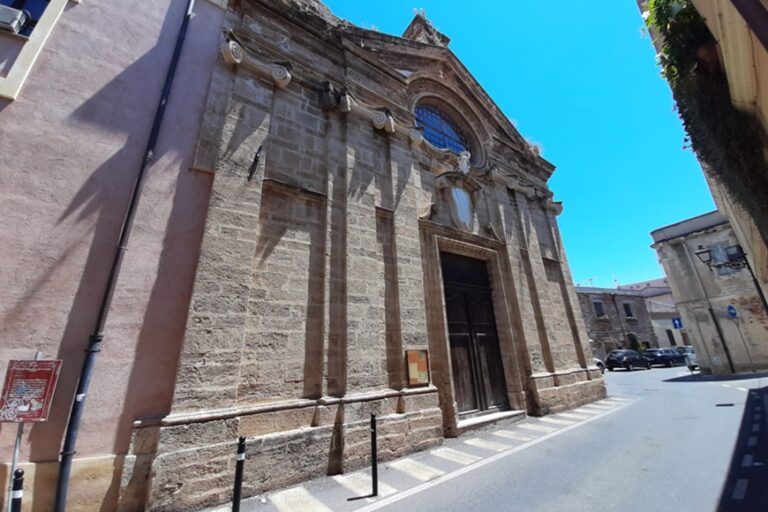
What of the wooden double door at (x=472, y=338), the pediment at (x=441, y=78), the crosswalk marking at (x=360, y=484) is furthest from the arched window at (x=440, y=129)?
the crosswalk marking at (x=360, y=484)

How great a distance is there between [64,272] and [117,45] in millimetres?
3188

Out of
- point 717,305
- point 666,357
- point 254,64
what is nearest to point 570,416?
point 254,64

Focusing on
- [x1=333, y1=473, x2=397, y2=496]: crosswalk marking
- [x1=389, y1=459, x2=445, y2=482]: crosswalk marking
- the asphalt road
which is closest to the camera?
the asphalt road

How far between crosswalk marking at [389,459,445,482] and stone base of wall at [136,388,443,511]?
0.68 feet

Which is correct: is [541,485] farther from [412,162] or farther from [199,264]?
[412,162]

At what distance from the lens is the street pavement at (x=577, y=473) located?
10.4 ft

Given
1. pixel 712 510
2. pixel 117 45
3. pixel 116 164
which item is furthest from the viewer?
pixel 117 45

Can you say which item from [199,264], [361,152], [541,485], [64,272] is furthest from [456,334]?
[64,272]

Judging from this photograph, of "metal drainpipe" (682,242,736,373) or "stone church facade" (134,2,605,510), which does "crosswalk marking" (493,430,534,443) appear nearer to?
"stone church facade" (134,2,605,510)

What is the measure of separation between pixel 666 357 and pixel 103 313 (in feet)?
94.3

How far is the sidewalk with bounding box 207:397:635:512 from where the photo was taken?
3.35 metres

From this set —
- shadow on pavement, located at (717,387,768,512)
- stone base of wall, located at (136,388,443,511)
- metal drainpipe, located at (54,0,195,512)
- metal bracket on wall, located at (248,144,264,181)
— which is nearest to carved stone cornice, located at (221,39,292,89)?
metal drainpipe, located at (54,0,195,512)

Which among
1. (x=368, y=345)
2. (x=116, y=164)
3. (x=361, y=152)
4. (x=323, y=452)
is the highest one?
(x=361, y=152)

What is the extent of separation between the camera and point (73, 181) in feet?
11.8
